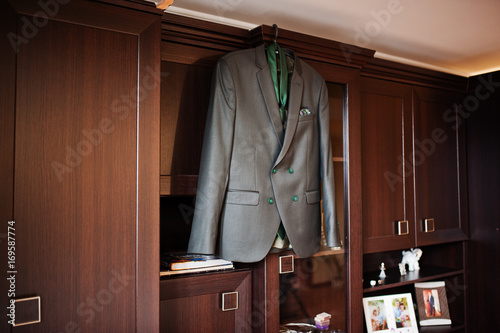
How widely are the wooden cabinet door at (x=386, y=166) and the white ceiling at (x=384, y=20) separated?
288 mm

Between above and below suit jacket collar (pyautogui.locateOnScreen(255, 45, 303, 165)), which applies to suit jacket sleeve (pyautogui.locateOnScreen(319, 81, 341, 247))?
below

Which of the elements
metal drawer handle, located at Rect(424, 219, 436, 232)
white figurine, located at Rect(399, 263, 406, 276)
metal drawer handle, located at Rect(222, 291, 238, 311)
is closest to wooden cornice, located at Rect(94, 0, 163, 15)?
metal drawer handle, located at Rect(222, 291, 238, 311)

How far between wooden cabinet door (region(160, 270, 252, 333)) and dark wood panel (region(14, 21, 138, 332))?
0.92 ft

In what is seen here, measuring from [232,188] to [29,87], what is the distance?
0.89 m

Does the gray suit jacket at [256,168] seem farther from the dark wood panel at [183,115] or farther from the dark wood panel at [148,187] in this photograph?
the dark wood panel at [148,187]

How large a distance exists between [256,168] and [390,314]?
1.54 meters

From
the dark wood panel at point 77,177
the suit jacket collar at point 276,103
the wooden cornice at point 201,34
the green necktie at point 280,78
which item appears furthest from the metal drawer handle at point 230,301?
the wooden cornice at point 201,34

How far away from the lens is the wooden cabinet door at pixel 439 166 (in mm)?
2885

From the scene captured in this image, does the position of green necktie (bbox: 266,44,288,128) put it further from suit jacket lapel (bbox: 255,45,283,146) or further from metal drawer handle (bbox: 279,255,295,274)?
metal drawer handle (bbox: 279,255,295,274)

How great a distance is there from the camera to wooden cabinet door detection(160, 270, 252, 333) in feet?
5.76

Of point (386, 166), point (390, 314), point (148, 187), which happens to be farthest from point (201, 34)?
point (390, 314)

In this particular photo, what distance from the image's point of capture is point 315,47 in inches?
86.4

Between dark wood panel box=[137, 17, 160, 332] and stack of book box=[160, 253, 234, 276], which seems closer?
dark wood panel box=[137, 17, 160, 332]

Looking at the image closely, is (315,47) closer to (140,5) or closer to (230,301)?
(140,5)
